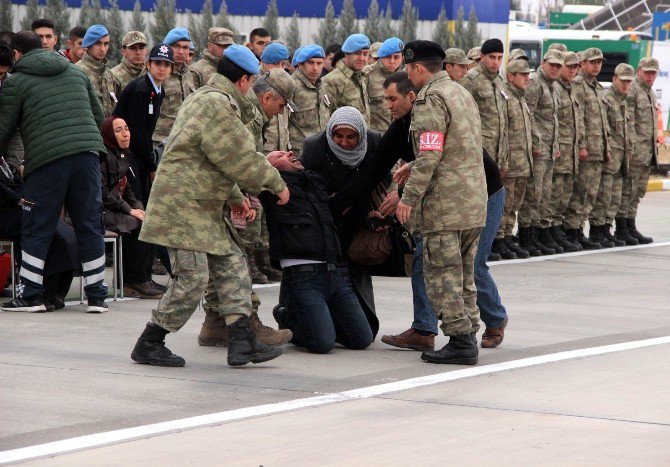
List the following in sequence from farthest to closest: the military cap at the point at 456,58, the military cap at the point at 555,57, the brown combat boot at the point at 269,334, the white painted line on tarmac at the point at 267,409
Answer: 1. the military cap at the point at 555,57
2. the military cap at the point at 456,58
3. the brown combat boot at the point at 269,334
4. the white painted line on tarmac at the point at 267,409

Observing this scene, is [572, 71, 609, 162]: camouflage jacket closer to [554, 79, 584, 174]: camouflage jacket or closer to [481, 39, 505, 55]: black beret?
[554, 79, 584, 174]: camouflage jacket

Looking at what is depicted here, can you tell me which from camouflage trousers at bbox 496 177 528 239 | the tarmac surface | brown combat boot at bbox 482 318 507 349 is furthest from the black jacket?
camouflage trousers at bbox 496 177 528 239

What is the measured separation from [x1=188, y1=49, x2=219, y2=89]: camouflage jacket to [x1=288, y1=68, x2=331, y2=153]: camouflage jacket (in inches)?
35.1

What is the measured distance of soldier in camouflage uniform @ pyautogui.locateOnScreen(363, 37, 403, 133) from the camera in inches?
599

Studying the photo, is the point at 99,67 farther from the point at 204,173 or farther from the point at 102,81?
the point at 204,173

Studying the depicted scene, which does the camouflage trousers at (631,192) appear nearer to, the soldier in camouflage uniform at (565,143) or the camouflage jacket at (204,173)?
the soldier in camouflage uniform at (565,143)

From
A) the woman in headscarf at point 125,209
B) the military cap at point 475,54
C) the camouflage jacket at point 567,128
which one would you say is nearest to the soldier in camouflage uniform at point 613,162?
the camouflage jacket at point 567,128

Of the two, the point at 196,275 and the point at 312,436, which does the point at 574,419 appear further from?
the point at 196,275

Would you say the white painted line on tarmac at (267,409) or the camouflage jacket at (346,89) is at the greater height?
the camouflage jacket at (346,89)

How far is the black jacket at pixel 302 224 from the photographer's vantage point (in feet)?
29.5

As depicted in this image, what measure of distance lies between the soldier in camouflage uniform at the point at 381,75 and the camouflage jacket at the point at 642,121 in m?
3.40

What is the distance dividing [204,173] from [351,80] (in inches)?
267

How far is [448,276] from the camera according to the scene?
859cm

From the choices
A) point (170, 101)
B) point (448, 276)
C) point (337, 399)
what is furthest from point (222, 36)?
point (337, 399)
